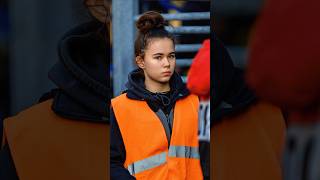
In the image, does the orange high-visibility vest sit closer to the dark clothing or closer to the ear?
the ear

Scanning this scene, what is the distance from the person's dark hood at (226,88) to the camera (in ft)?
4.71

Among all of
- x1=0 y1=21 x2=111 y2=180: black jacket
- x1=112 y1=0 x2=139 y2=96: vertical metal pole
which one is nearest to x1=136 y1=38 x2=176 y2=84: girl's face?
x1=112 y1=0 x2=139 y2=96: vertical metal pole

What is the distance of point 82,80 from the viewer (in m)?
1.48

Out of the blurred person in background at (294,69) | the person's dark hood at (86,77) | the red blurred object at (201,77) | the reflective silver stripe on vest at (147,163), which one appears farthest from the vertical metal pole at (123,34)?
the blurred person in background at (294,69)

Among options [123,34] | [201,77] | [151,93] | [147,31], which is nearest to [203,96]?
[201,77]

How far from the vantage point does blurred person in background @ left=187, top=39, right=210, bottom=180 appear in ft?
5.90

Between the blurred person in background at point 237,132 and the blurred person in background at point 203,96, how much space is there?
305mm

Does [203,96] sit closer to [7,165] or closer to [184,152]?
→ [184,152]

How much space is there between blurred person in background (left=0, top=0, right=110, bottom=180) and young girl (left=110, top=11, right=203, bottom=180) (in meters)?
0.26

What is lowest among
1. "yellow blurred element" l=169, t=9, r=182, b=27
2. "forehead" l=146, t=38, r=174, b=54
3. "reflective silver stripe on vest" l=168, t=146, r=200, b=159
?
"reflective silver stripe on vest" l=168, t=146, r=200, b=159

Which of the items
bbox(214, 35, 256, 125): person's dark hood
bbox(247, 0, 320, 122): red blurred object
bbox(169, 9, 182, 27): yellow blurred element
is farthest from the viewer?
bbox(169, 9, 182, 27): yellow blurred element

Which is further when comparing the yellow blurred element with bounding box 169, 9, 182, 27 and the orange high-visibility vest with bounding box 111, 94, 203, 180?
the yellow blurred element with bounding box 169, 9, 182, 27

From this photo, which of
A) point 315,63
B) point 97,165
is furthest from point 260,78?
point 97,165

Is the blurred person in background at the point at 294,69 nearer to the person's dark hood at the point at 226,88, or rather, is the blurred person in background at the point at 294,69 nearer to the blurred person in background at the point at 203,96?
the person's dark hood at the point at 226,88
